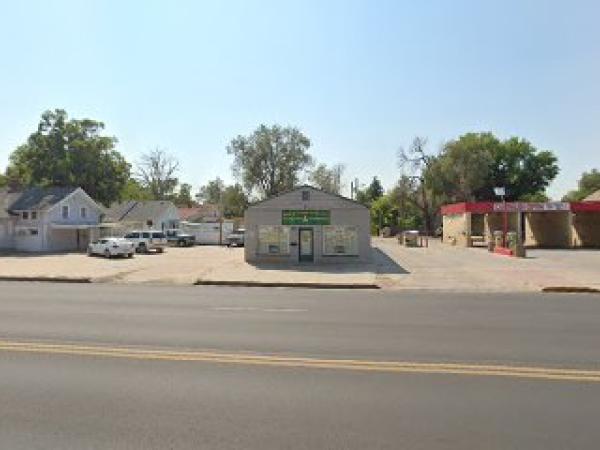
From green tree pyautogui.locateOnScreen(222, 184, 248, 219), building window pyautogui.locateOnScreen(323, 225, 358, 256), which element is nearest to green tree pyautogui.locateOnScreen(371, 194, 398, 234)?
green tree pyautogui.locateOnScreen(222, 184, 248, 219)

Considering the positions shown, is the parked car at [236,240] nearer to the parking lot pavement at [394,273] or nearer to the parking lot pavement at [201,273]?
the parking lot pavement at [394,273]

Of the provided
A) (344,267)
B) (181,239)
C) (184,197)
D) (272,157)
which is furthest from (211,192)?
(344,267)

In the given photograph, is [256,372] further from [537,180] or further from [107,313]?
[537,180]

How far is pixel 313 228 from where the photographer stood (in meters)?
40.4

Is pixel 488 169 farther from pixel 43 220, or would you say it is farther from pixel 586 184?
pixel 43 220

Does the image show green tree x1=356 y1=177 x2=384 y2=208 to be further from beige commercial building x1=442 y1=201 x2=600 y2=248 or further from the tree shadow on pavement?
the tree shadow on pavement

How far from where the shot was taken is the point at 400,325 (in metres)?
13.3

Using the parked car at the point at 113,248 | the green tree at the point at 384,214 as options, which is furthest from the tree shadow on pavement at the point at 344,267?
the green tree at the point at 384,214

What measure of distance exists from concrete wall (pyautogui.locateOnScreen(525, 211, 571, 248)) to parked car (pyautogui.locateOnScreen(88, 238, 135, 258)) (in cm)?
3257

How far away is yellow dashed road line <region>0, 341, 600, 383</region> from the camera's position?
8.61 meters

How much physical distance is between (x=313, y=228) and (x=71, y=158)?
39037 mm

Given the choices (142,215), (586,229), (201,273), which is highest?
(142,215)

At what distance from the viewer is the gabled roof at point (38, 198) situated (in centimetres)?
5894

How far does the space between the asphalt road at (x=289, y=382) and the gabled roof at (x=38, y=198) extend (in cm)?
4625
